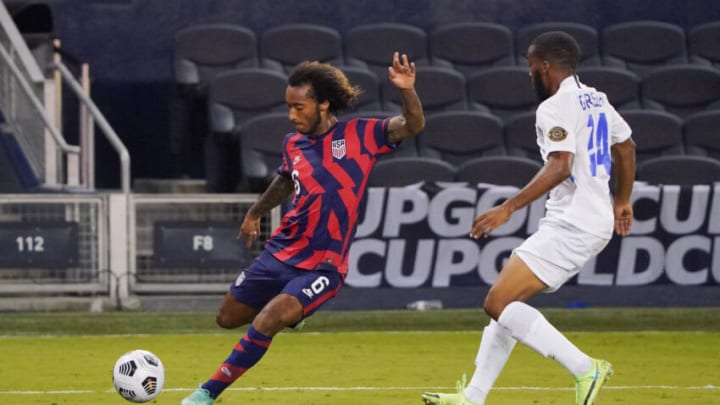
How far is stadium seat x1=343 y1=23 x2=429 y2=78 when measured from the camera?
18.3 m

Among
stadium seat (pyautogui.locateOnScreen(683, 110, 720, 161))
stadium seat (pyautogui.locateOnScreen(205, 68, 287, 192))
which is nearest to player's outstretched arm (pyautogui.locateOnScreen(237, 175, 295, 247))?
stadium seat (pyautogui.locateOnScreen(205, 68, 287, 192))

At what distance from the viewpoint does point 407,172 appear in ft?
50.9

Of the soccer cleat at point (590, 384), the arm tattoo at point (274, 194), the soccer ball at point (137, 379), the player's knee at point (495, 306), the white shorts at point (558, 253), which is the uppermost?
the white shorts at point (558, 253)

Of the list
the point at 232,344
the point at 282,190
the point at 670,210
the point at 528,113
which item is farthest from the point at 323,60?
the point at 282,190

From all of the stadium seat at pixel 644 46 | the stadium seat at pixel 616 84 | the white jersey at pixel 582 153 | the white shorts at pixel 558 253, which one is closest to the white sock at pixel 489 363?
the white shorts at pixel 558 253

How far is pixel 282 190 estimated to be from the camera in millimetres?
8219

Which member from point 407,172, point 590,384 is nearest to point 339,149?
point 590,384

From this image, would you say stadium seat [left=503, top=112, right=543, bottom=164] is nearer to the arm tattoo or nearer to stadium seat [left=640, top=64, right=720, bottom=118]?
stadium seat [left=640, top=64, right=720, bottom=118]

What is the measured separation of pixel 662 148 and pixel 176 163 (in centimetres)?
601

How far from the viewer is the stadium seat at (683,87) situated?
1816 cm

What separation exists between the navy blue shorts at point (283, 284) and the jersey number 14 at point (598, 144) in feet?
4.92

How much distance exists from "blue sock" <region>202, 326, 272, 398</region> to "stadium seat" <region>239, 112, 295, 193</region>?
8.43 metres

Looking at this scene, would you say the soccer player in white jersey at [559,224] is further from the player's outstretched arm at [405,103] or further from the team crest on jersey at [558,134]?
the player's outstretched arm at [405,103]

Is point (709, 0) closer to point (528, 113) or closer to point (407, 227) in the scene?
point (528, 113)
